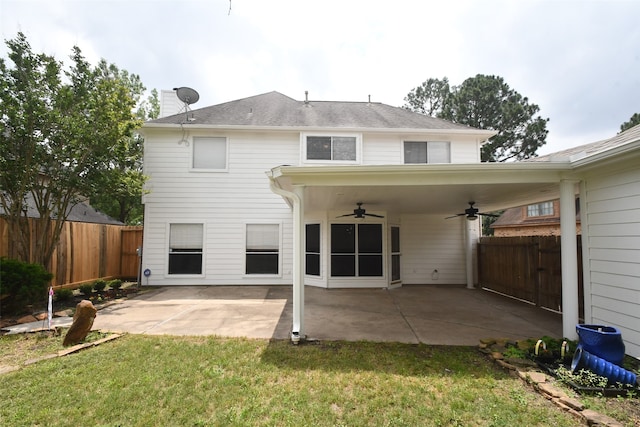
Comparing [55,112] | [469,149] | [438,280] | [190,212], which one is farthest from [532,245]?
[55,112]

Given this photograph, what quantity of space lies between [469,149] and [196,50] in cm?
902

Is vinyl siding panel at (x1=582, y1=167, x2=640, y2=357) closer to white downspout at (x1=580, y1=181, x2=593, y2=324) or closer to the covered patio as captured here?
white downspout at (x1=580, y1=181, x2=593, y2=324)

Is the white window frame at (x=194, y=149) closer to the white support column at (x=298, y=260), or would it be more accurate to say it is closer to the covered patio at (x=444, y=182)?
the covered patio at (x=444, y=182)

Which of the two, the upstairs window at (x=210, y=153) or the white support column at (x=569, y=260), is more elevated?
the upstairs window at (x=210, y=153)

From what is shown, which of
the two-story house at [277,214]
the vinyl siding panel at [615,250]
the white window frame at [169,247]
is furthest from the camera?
the white window frame at [169,247]

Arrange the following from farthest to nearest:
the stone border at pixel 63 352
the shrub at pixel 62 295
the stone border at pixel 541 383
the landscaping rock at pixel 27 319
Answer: the shrub at pixel 62 295 → the landscaping rock at pixel 27 319 → the stone border at pixel 63 352 → the stone border at pixel 541 383

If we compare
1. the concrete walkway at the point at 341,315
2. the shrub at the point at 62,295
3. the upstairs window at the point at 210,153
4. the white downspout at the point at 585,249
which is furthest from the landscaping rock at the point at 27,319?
the white downspout at the point at 585,249

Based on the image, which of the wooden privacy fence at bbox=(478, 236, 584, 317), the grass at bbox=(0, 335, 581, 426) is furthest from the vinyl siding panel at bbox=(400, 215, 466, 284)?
the grass at bbox=(0, 335, 581, 426)

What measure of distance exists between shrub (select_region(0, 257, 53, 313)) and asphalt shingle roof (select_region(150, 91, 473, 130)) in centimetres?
540

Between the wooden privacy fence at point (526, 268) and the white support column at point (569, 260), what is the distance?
79.9 inches

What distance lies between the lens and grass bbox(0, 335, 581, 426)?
102 inches

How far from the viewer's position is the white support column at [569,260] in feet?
14.0

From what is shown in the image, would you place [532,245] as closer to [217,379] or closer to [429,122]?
[429,122]

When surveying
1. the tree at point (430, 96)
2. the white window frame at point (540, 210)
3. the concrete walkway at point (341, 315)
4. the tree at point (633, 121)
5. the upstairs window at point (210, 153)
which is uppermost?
the tree at point (430, 96)
